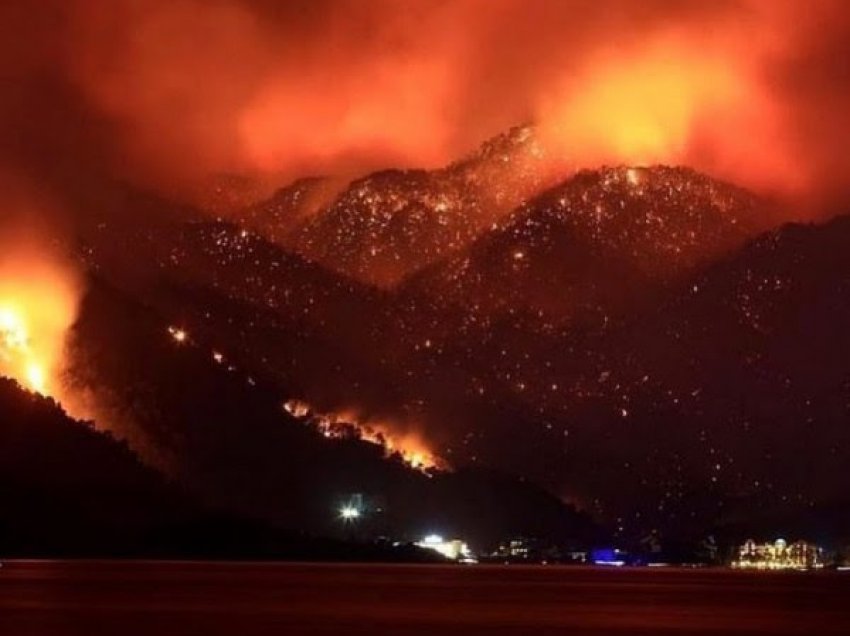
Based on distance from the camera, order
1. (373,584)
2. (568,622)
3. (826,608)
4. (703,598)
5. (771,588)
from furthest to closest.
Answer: (771,588) < (373,584) < (703,598) < (826,608) < (568,622)

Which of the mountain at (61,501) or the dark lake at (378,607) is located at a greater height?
the mountain at (61,501)

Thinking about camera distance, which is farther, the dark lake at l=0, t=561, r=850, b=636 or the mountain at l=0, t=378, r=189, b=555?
the mountain at l=0, t=378, r=189, b=555

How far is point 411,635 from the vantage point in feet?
192

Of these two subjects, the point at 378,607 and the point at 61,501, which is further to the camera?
the point at 61,501

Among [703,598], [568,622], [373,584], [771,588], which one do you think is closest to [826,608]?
[703,598]

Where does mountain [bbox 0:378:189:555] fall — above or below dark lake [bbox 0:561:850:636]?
above

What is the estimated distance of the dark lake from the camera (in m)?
62.8

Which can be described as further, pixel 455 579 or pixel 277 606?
pixel 455 579

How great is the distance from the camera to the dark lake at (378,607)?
6278 centimetres

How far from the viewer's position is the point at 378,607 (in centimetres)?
7994

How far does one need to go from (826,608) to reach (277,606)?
2864 cm

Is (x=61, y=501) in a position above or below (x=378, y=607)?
above

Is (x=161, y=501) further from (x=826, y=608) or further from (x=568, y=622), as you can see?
(x=568, y=622)

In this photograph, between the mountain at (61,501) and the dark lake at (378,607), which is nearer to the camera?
the dark lake at (378,607)
